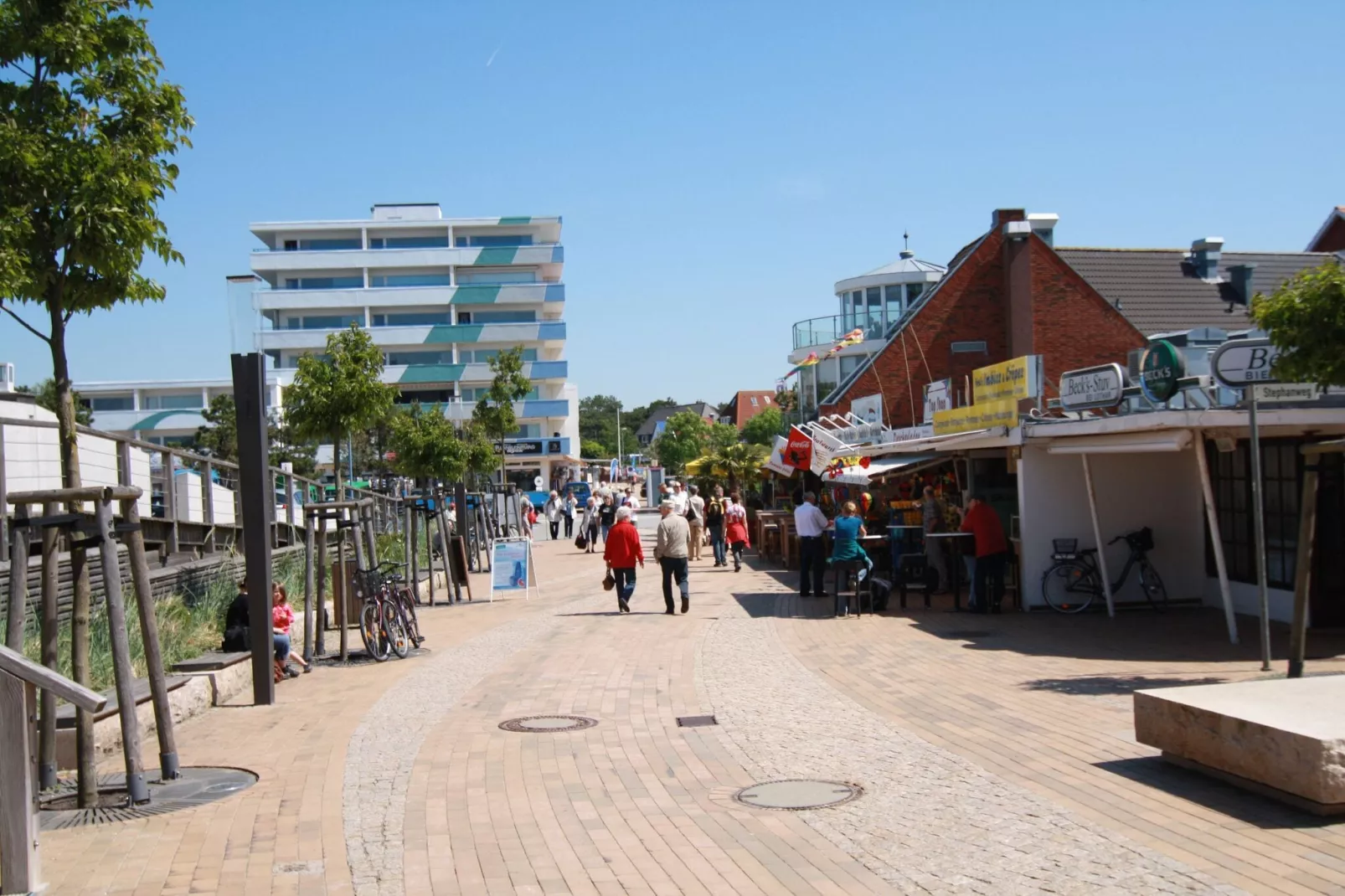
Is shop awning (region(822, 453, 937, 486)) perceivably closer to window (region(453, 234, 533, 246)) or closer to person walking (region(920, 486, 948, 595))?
person walking (region(920, 486, 948, 595))

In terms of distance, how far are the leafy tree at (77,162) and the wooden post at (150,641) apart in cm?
91

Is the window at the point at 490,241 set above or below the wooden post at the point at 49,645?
above

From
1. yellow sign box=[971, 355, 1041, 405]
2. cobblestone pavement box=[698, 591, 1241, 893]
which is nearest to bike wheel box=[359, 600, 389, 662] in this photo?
cobblestone pavement box=[698, 591, 1241, 893]

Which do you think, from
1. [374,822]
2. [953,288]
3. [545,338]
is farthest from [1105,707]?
[545,338]

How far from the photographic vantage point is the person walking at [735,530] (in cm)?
2578

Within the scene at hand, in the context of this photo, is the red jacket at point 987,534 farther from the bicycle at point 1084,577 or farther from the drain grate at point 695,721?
the drain grate at point 695,721

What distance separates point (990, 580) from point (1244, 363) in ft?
19.1

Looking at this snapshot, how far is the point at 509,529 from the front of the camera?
118 feet

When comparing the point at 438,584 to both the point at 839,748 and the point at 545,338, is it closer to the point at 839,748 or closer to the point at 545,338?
the point at 839,748

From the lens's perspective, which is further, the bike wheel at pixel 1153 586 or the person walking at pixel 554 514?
the person walking at pixel 554 514

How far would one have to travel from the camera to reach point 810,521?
18.6 metres

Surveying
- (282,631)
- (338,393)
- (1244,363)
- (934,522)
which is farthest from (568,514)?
(1244,363)

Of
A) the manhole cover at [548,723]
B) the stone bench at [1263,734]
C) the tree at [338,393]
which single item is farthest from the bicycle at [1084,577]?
the tree at [338,393]

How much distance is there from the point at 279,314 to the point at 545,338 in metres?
16.7
